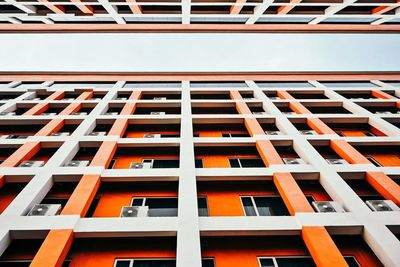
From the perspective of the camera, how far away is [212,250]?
7535 mm

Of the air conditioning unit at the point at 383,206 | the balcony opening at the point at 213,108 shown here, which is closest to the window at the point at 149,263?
the air conditioning unit at the point at 383,206

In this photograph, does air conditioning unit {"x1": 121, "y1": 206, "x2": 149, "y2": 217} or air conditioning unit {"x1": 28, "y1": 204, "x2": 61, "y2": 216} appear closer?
air conditioning unit {"x1": 28, "y1": 204, "x2": 61, "y2": 216}

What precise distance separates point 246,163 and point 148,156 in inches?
180

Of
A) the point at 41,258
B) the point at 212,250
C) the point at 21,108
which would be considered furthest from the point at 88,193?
the point at 21,108

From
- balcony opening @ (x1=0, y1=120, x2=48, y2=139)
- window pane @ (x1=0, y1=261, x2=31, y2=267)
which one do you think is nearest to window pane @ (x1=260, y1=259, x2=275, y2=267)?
window pane @ (x1=0, y1=261, x2=31, y2=267)

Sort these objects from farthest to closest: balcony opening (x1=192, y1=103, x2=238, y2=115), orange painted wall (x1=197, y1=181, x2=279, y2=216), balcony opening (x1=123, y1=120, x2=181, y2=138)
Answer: balcony opening (x1=192, y1=103, x2=238, y2=115) < balcony opening (x1=123, y1=120, x2=181, y2=138) < orange painted wall (x1=197, y1=181, x2=279, y2=216)

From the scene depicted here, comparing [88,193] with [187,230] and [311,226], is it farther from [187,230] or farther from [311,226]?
[311,226]

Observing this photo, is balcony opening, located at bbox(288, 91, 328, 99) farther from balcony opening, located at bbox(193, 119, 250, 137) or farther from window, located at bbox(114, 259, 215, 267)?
window, located at bbox(114, 259, 215, 267)

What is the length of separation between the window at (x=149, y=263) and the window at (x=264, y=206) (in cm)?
231

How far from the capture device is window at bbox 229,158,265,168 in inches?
453

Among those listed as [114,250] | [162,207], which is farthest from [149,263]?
[162,207]

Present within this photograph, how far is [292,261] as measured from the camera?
730 cm

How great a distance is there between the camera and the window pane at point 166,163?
1164 centimetres

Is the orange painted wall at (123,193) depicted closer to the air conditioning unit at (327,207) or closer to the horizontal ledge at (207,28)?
the air conditioning unit at (327,207)
